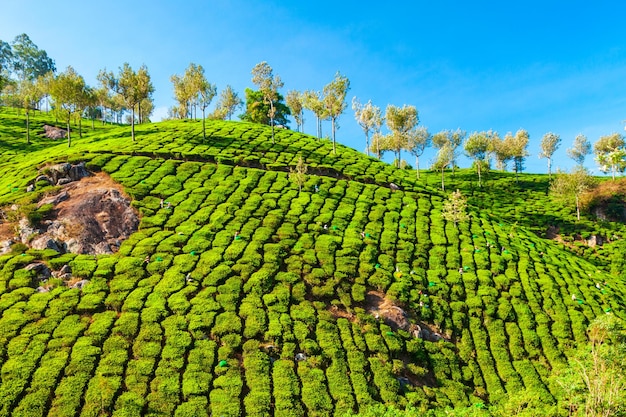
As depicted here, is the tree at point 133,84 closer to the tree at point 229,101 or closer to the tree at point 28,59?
the tree at point 229,101

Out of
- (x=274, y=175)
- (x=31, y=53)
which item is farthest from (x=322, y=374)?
(x=31, y=53)

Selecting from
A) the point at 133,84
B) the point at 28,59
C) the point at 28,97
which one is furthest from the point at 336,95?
the point at 28,59

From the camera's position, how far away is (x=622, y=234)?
5506cm

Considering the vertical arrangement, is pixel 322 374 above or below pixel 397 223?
below

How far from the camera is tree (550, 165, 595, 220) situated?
204ft

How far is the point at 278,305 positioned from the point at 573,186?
56.4 metres

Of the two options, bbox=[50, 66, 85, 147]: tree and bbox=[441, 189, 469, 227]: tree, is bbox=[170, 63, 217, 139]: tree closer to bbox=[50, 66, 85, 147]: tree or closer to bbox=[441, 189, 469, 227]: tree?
bbox=[50, 66, 85, 147]: tree

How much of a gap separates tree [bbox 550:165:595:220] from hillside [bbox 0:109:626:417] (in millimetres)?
16730

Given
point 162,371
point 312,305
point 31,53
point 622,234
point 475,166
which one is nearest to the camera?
point 162,371

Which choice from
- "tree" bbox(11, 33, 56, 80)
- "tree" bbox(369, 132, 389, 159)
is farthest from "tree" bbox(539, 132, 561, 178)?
"tree" bbox(11, 33, 56, 80)

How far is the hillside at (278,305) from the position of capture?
2180 cm

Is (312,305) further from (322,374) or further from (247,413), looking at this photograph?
(247,413)

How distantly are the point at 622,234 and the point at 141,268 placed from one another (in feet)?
200

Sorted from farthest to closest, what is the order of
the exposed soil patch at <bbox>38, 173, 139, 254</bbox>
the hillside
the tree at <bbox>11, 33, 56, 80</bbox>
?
the tree at <bbox>11, 33, 56, 80</bbox> < the exposed soil patch at <bbox>38, 173, 139, 254</bbox> < the hillside
